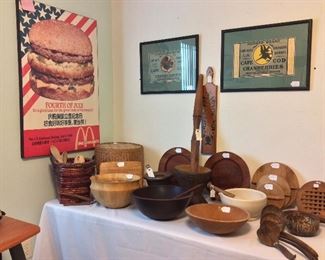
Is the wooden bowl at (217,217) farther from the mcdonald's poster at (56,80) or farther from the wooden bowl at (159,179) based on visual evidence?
the mcdonald's poster at (56,80)

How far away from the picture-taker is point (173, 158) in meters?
1.83

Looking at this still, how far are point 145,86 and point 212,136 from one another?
0.56m

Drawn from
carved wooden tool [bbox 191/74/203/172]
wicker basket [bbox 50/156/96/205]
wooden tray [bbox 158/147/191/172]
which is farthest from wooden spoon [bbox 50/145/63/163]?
carved wooden tool [bbox 191/74/203/172]

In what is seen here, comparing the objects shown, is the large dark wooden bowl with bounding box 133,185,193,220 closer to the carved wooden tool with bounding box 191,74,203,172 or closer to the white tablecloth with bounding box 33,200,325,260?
the white tablecloth with bounding box 33,200,325,260

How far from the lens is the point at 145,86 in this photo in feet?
6.39

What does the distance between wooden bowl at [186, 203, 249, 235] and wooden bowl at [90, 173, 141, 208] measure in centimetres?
32

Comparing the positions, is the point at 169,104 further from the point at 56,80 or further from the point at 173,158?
the point at 56,80

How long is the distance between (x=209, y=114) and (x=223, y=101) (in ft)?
0.35

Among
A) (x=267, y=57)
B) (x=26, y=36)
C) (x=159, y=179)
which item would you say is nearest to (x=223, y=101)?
(x=267, y=57)

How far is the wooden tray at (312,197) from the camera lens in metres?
1.36

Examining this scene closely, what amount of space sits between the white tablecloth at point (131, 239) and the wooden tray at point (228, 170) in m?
0.30

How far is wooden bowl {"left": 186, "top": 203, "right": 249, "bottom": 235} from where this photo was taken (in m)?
1.16

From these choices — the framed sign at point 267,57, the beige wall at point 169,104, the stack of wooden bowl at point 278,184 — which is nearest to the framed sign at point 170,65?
the beige wall at point 169,104

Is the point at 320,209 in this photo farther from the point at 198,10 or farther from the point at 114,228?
the point at 198,10
